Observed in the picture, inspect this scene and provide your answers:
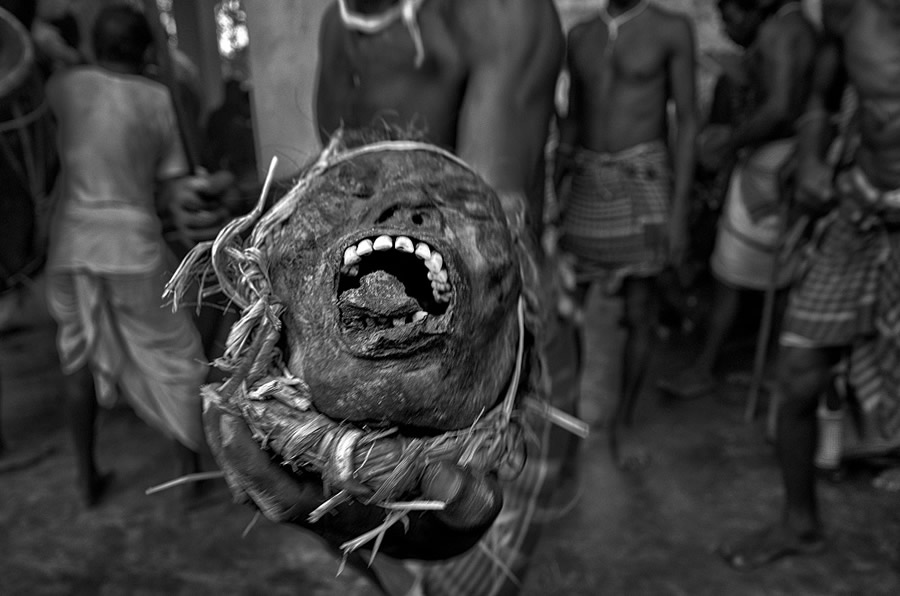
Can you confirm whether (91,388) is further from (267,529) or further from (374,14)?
(374,14)

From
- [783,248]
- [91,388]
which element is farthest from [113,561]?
[783,248]

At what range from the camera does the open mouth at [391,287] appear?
81cm

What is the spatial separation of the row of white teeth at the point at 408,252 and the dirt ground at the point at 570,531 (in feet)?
4.70

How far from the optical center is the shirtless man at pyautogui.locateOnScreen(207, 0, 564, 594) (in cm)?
138

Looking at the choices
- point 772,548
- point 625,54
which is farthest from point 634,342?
point 625,54

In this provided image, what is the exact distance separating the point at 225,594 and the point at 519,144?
1951 millimetres

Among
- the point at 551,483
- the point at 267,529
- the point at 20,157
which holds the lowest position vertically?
the point at 267,529

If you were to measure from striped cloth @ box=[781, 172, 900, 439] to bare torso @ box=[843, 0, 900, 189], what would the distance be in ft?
0.37

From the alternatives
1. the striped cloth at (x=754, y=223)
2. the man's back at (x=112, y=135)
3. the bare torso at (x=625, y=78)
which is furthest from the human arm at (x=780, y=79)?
the man's back at (x=112, y=135)

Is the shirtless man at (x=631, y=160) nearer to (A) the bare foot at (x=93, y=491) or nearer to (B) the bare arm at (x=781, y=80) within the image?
(B) the bare arm at (x=781, y=80)

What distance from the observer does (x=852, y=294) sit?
2291 mm

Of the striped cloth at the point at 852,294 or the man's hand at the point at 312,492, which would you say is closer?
the man's hand at the point at 312,492

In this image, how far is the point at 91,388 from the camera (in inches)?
117

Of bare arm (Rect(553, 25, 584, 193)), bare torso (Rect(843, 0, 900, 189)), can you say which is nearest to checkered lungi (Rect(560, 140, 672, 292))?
bare arm (Rect(553, 25, 584, 193))
